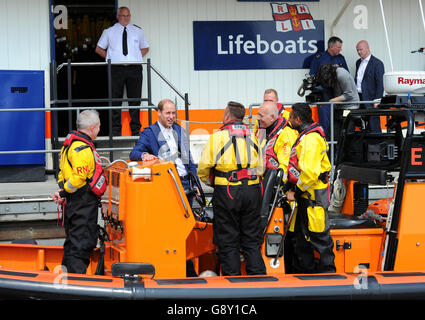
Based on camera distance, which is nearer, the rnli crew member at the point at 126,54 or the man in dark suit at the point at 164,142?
the man in dark suit at the point at 164,142

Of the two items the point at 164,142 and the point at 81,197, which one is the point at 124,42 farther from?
the point at 81,197

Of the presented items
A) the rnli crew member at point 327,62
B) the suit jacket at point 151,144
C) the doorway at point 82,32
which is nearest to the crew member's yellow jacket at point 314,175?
the suit jacket at point 151,144

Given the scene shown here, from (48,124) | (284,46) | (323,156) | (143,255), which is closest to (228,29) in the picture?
(284,46)

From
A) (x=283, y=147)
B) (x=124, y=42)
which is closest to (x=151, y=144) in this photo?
(x=283, y=147)

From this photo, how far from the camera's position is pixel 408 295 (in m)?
4.59

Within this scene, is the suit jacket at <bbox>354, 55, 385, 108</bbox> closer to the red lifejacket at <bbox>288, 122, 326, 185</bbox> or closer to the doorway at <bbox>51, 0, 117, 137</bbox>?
the doorway at <bbox>51, 0, 117, 137</bbox>

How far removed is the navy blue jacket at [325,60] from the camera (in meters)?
9.57

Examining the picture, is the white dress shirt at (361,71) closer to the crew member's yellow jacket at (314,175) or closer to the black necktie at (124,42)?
the black necktie at (124,42)

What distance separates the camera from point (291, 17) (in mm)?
9828

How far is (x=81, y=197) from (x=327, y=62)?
5433 millimetres

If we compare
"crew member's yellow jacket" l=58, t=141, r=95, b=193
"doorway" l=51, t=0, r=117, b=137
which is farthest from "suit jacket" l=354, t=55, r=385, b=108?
"crew member's yellow jacket" l=58, t=141, r=95, b=193

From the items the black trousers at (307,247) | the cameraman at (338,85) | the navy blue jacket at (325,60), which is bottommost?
the black trousers at (307,247)

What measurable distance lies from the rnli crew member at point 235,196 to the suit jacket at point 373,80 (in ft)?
16.6
